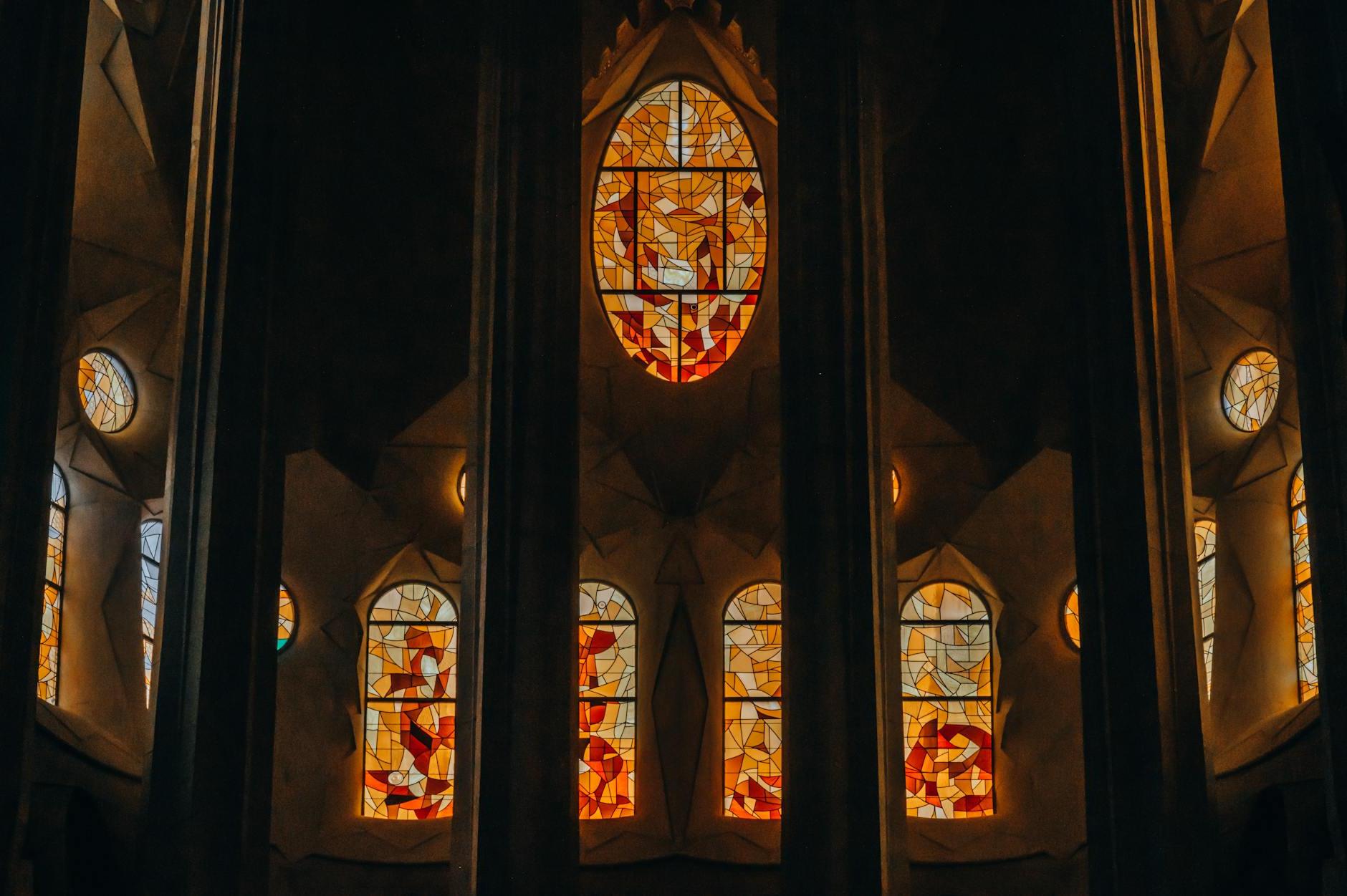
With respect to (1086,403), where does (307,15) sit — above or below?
above

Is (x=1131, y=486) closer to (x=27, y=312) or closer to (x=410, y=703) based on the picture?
(x=410, y=703)

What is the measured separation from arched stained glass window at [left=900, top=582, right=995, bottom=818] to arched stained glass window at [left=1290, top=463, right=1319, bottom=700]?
3.30 metres

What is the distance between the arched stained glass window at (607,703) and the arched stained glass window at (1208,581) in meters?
5.39

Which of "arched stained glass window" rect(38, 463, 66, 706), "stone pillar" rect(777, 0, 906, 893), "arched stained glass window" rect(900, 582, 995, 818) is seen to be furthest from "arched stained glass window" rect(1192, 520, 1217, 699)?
"arched stained glass window" rect(38, 463, 66, 706)

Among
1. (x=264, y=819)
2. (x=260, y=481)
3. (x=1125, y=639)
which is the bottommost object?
(x=264, y=819)

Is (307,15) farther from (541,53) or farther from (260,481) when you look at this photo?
(260,481)

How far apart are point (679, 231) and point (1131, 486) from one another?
755 centimetres

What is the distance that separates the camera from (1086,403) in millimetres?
18719

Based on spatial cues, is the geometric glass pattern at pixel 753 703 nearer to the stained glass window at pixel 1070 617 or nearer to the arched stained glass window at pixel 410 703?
the arched stained glass window at pixel 410 703

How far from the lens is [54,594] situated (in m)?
21.0

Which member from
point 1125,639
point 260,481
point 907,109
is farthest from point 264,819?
point 907,109

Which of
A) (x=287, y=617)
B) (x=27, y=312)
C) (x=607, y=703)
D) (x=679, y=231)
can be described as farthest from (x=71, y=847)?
(x=679, y=231)

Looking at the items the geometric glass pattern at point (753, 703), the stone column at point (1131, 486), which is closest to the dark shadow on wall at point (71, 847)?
the geometric glass pattern at point (753, 703)

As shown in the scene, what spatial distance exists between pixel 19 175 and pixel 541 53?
16.3 ft
